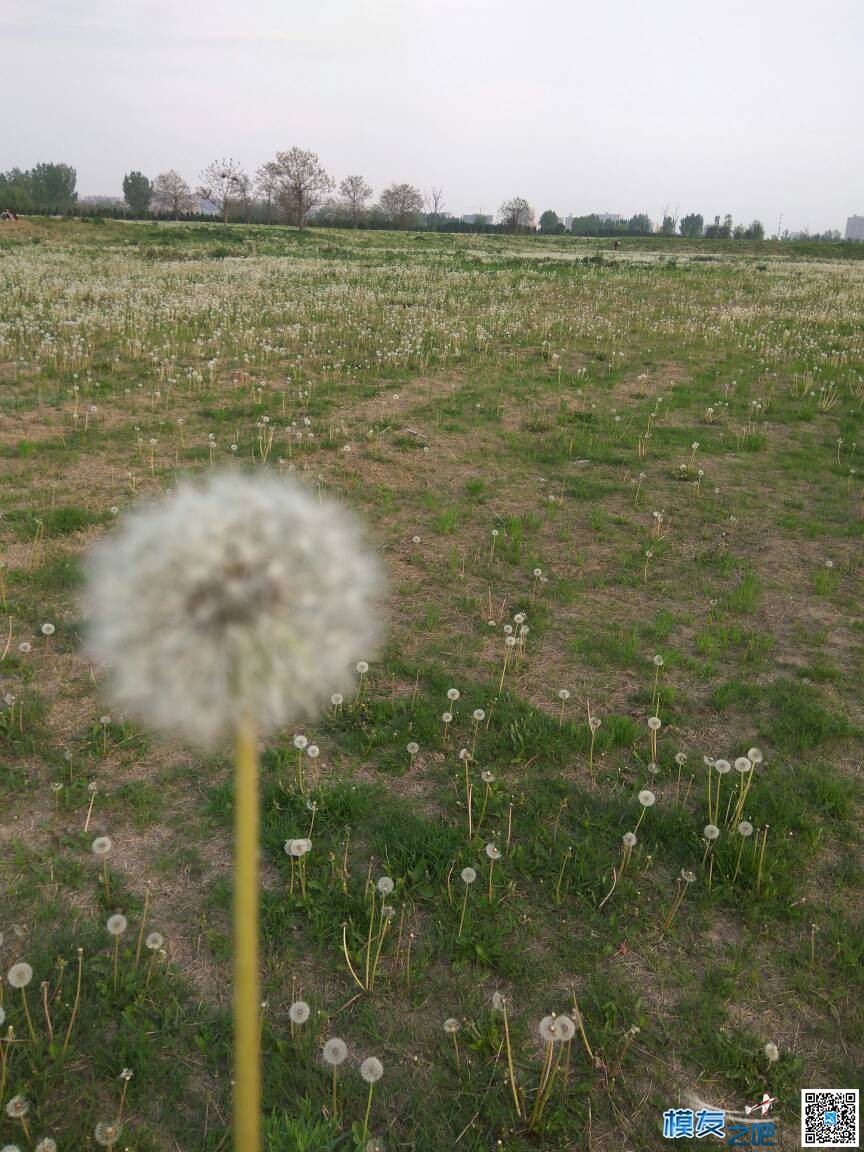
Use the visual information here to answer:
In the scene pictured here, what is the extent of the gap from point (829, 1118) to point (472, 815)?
2073 millimetres

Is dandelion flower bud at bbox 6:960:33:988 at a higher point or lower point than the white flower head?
lower

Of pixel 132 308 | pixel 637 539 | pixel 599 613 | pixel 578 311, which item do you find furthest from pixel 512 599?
pixel 578 311

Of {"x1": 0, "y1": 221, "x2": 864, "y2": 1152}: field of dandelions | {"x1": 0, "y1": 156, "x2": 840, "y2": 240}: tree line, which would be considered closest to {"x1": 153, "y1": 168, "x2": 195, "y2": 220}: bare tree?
{"x1": 0, "y1": 156, "x2": 840, "y2": 240}: tree line

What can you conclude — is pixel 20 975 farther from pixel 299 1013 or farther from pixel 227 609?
pixel 227 609

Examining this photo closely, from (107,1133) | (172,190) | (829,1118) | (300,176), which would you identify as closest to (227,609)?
(107,1133)

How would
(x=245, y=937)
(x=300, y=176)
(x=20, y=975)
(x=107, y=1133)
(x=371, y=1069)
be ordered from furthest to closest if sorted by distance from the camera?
1. (x=300, y=176)
2. (x=20, y=975)
3. (x=371, y=1069)
4. (x=107, y=1133)
5. (x=245, y=937)

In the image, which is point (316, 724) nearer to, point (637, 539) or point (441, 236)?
point (637, 539)

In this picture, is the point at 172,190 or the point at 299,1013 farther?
the point at 172,190

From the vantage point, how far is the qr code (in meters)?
2.85

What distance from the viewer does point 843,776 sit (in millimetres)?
4656

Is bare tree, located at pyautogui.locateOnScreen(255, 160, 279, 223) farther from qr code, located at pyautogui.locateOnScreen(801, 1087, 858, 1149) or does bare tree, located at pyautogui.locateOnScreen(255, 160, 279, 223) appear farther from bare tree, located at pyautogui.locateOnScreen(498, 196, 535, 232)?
qr code, located at pyautogui.locateOnScreen(801, 1087, 858, 1149)

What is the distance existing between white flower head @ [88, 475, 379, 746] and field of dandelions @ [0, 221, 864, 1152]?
0.07 meters

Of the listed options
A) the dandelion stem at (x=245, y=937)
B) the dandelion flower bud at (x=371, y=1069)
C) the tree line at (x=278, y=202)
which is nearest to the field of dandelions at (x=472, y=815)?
the dandelion flower bud at (x=371, y=1069)

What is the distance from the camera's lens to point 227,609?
1.40 meters
